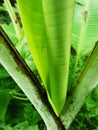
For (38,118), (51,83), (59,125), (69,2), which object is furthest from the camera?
(38,118)

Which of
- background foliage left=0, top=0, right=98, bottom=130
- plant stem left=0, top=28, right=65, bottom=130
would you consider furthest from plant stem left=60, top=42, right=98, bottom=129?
background foliage left=0, top=0, right=98, bottom=130

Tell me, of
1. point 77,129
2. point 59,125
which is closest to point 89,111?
point 77,129

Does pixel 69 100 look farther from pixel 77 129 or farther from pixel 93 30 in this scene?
pixel 77 129

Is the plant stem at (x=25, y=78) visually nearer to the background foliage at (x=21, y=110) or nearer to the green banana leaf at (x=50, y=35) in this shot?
the green banana leaf at (x=50, y=35)

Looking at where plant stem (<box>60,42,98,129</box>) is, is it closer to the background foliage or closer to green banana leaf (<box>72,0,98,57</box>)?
green banana leaf (<box>72,0,98,57</box>)

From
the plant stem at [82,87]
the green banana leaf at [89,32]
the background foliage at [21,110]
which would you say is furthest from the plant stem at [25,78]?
the background foliage at [21,110]

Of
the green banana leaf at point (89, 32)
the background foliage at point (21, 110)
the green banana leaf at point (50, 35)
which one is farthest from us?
the background foliage at point (21, 110)

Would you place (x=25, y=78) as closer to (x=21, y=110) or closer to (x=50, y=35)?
(x=50, y=35)
